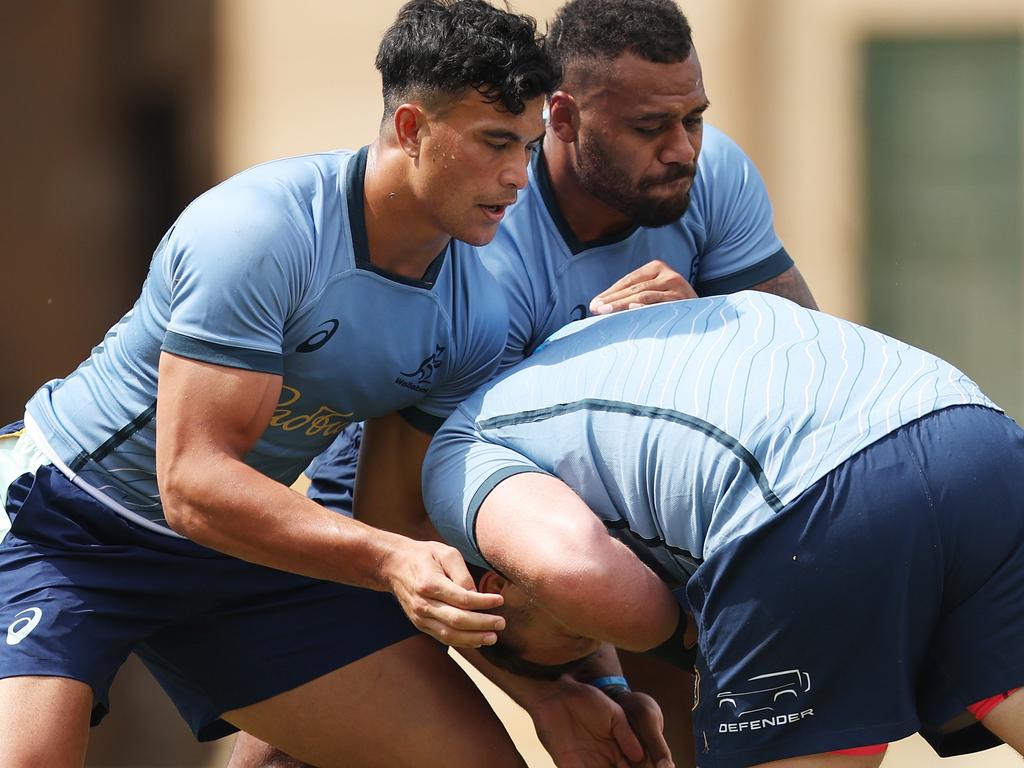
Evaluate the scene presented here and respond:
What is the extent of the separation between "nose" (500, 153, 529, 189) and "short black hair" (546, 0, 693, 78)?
1.77 feet

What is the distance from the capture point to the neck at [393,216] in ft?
8.75

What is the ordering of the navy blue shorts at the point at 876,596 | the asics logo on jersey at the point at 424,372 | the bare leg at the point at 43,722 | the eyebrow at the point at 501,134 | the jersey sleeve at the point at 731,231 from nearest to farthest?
the navy blue shorts at the point at 876,596 → the bare leg at the point at 43,722 → the eyebrow at the point at 501,134 → the asics logo on jersey at the point at 424,372 → the jersey sleeve at the point at 731,231

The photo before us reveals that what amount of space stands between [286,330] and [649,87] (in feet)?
3.30

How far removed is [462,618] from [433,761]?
861 millimetres

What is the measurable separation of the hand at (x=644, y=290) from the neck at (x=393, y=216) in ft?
1.12

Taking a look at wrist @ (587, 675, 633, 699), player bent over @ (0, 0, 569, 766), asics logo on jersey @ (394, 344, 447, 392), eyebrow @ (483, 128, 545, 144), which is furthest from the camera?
wrist @ (587, 675, 633, 699)

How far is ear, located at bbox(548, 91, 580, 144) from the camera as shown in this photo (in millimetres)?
3234

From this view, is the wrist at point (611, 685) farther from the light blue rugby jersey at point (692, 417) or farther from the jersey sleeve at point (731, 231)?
the jersey sleeve at point (731, 231)

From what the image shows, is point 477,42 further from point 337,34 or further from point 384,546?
point 337,34

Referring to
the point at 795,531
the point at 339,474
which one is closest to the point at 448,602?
the point at 795,531

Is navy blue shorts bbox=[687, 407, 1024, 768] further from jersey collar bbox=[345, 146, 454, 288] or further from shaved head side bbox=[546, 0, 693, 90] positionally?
shaved head side bbox=[546, 0, 693, 90]

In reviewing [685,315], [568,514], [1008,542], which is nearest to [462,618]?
[568,514]

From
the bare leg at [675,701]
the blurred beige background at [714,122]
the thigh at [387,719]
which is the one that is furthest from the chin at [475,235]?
the blurred beige background at [714,122]

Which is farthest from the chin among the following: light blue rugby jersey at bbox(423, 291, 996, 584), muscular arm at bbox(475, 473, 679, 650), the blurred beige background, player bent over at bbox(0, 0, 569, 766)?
the blurred beige background
